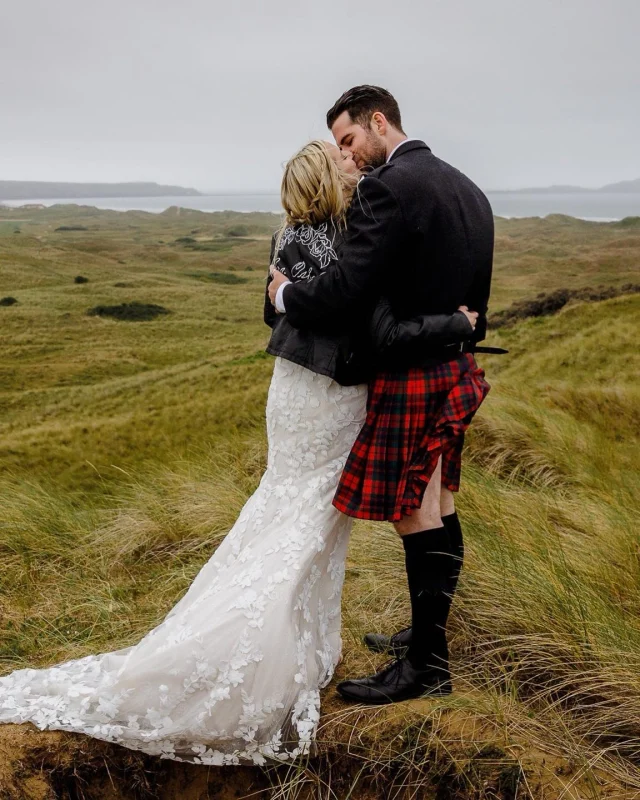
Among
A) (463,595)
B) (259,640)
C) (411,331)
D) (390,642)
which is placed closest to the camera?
(411,331)

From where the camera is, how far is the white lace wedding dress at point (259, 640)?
258 centimetres

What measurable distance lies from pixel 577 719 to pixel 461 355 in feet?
4.85

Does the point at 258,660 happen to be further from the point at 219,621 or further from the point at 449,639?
the point at 449,639

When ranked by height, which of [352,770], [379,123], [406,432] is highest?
[379,123]

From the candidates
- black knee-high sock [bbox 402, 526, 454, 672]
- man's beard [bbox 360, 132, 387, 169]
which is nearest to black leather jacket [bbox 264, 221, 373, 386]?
man's beard [bbox 360, 132, 387, 169]

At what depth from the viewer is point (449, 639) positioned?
317cm

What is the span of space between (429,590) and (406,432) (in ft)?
2.13

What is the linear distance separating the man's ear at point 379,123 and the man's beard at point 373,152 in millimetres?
23

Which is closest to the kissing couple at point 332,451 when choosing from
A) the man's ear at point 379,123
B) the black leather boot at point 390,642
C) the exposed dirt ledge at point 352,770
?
the man's ear at point 379,123

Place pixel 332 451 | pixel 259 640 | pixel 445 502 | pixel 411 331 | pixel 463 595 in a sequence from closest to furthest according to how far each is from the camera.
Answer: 1. pixel 411 331
2. pixel 259 640
3. pixel 332 451
4. pixel 445 502
5. pixel 463 595

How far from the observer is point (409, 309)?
8.04 ft

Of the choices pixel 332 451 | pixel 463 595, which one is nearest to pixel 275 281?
pixel 332 451

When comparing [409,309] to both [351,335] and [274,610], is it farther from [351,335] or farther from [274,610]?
[274,610]

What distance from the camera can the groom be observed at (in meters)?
2.26
